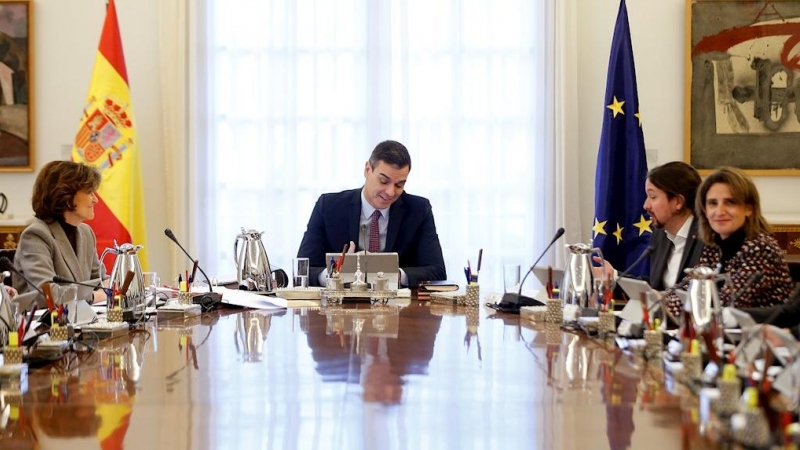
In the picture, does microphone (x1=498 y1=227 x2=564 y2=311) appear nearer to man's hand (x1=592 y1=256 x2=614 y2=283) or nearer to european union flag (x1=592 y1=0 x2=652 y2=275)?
man's hand (x1=592 y1=256 x2=614 y2=283)

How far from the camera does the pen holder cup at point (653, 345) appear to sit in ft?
Result: 7.66

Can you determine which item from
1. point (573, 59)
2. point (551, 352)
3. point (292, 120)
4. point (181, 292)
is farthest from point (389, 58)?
point (551, 352)

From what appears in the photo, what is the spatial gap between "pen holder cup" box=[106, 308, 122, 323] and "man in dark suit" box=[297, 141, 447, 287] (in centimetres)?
163

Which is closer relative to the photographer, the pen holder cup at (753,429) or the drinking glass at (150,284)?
the pen holder cup at (753,429)

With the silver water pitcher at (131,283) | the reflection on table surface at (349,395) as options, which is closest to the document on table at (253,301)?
Answer: the silver water pitcher at (131,283)

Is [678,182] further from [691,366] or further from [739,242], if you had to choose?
[691,366]

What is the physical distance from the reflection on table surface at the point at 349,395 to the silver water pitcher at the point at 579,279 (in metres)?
0.22

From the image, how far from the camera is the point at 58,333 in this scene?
8.13 ft

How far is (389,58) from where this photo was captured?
593cm

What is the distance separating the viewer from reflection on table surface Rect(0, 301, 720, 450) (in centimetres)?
165

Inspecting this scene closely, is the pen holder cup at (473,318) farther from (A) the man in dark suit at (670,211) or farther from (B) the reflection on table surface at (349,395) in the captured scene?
(A) the man in dark suit at (670,211)

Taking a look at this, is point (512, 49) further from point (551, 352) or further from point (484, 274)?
point (551, 352)

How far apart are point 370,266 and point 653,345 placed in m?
1.65

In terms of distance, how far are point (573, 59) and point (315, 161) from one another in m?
1.72
